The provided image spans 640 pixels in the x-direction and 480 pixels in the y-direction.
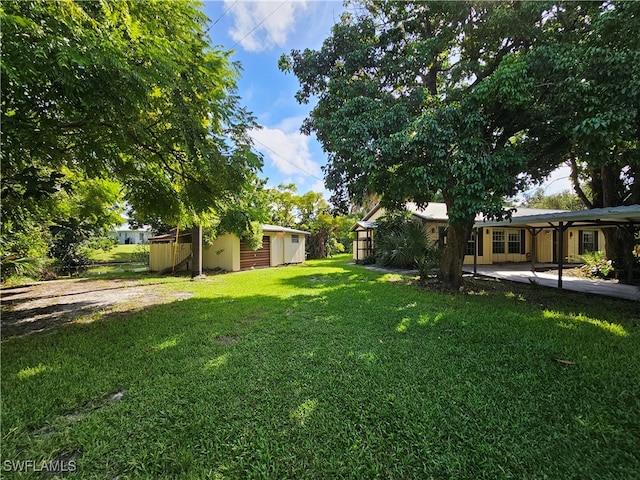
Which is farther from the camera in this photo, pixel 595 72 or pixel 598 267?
pixel 598 267

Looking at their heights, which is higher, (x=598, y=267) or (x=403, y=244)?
(x=403, y=244)

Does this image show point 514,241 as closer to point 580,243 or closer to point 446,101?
point 580,243

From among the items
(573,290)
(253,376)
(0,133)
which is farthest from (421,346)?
(573,290)

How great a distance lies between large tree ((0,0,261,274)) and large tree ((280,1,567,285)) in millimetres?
3134

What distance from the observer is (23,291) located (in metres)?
8.36

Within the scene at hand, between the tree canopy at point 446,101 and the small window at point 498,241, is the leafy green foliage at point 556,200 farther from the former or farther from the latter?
the tree canopy at point 446,101

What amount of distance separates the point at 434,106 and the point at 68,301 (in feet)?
35.8

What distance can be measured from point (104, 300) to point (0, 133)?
17.3ft

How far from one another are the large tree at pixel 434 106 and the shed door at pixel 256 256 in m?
7.27

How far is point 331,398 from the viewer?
2584 mm

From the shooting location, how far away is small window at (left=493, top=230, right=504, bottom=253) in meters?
15.0

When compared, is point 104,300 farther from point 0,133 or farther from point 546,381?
point 546,381

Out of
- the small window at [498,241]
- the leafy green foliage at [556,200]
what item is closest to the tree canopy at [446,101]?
the small window at [498,241]

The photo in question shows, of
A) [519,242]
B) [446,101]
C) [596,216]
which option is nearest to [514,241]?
[519,242]
